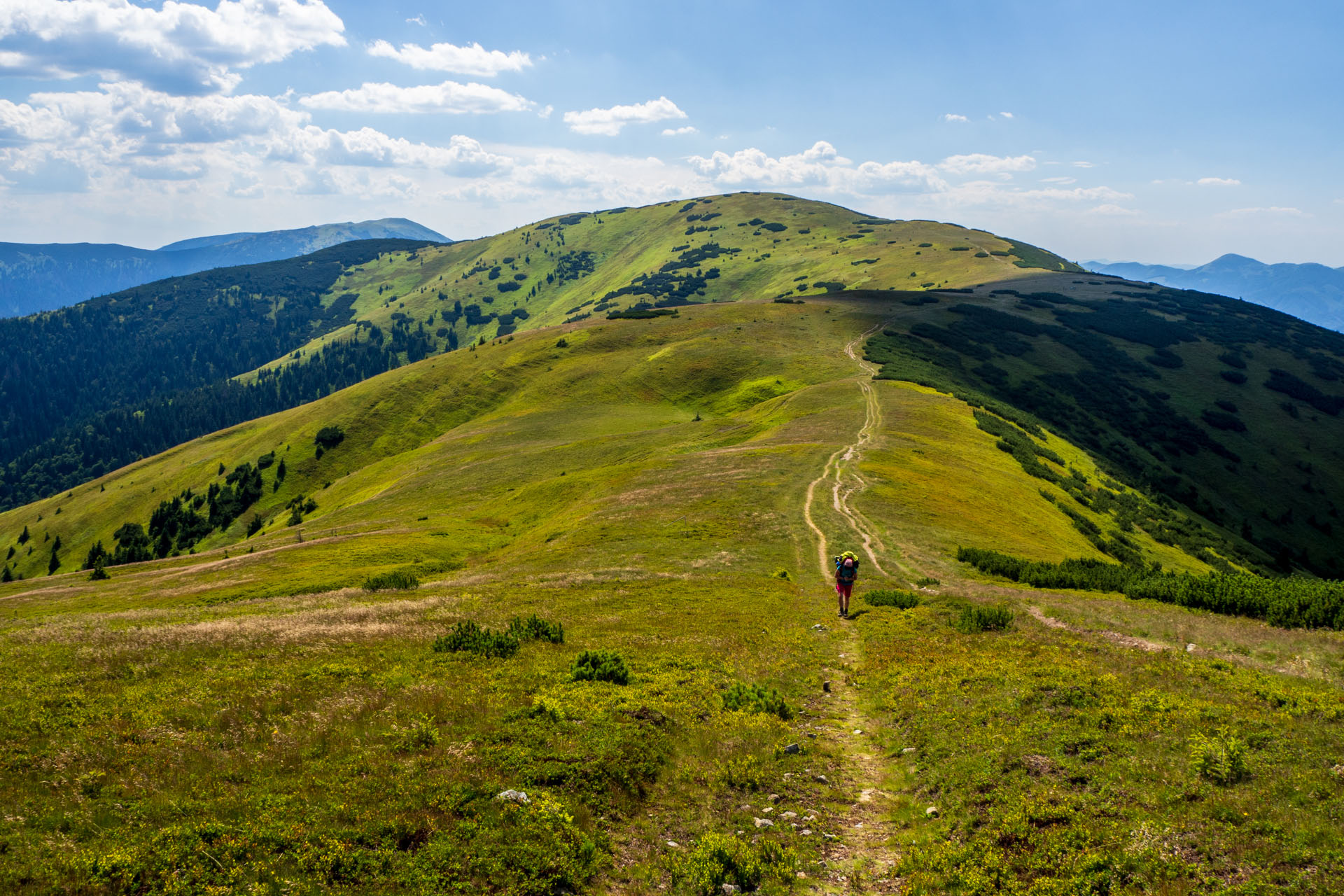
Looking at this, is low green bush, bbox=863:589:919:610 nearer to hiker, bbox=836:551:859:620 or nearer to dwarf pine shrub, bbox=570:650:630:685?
hiker, bbox=836:551:859:620

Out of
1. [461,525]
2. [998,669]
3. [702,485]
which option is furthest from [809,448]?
[998,669]

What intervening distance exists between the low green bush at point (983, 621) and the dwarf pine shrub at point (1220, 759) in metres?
11.2

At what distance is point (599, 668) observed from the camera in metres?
18.2

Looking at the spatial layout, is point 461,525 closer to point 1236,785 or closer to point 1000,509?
point 1000,509

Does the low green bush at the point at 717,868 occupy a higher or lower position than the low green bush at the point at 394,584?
higher

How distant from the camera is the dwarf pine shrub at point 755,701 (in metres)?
17.3

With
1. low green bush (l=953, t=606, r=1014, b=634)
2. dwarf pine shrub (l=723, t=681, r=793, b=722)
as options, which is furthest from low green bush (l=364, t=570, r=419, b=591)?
low green bush (l=953, t=606, r=1014, b=634)

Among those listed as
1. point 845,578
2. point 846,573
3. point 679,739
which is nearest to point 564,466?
point 845,578

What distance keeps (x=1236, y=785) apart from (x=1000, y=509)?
4568cm

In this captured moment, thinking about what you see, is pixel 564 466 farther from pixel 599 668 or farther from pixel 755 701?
pixel 755 701

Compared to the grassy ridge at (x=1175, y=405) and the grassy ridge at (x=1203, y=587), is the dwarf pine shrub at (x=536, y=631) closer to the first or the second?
the grassy ridge at (x=1203, y=587)

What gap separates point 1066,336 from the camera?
563 feet

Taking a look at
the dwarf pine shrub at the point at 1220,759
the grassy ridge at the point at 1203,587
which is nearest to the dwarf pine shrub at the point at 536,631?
the dwarf pine shrub at the point at 1220,759

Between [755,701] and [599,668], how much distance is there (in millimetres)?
4444
